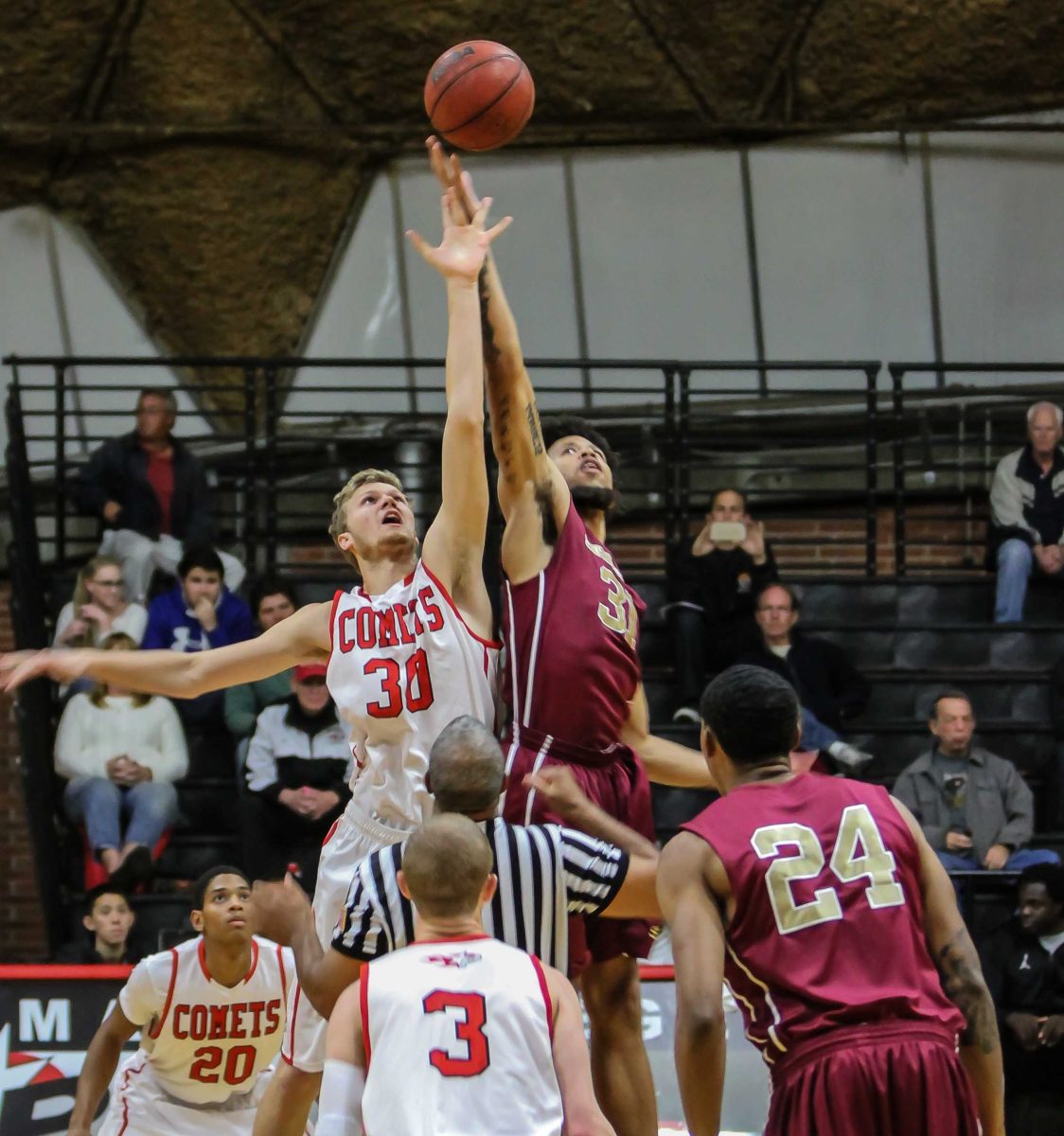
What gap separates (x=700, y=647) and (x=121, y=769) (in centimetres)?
327

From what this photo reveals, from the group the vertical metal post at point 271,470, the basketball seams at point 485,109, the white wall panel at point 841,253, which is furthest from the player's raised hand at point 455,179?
the white wall panel at point 841,253

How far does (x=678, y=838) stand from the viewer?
4574 mm

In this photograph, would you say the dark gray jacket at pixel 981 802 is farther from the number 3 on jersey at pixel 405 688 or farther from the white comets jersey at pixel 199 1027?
the number 3 on jersey at pixel 405 688

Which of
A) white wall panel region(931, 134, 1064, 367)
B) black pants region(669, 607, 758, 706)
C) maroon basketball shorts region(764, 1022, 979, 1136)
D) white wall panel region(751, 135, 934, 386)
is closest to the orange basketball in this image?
maroon basketball shorts region(764, 1022, 979, 1136)

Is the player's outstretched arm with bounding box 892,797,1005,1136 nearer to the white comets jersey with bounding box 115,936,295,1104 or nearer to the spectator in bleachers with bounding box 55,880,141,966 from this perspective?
the white comets jersey with bounding box 115,936,295,1104

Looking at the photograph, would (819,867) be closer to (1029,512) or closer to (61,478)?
(1029,512)

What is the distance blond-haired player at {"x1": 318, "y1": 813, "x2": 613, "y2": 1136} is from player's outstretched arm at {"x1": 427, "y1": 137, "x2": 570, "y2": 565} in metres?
1.49

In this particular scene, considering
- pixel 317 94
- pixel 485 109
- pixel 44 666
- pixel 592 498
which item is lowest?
pixel 44 666

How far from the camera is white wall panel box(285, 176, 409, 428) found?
14.3m

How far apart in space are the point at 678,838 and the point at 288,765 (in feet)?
20.0

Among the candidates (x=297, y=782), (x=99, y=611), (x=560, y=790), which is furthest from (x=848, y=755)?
(x=560, y=790)

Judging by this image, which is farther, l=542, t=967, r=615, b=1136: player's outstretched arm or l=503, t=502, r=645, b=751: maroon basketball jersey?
l=503, t=502, r=645, b=751: maroon basketball jersey

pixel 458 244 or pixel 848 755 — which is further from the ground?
pixel 458 244

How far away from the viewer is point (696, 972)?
4.33 m
